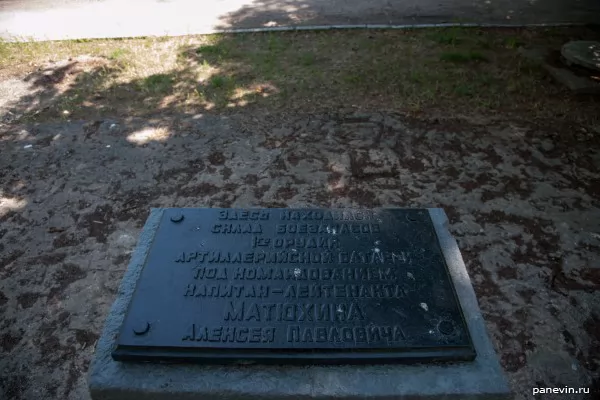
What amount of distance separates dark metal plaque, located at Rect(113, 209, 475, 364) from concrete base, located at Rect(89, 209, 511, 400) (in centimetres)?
7

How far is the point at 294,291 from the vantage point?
188 centimetres

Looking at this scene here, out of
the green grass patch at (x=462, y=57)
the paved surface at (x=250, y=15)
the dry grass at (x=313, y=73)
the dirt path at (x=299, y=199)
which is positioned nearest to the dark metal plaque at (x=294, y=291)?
the dirt path at (x=299, y=199)

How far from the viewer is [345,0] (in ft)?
25.3

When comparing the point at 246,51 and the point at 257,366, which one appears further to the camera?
the point at 246,51

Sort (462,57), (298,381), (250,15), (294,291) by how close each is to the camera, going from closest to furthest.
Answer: (298,381)
(294,291)
(462,57)
(250,15)

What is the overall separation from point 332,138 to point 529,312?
2.26 metres

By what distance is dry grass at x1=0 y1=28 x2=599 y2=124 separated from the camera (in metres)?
4.55

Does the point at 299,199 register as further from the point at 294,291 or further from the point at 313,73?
the point at 313,73

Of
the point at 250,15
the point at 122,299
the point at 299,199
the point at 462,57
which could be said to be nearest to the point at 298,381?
the point at 122,299

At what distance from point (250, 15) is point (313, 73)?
281 centimetres

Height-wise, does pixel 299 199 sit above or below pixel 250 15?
below

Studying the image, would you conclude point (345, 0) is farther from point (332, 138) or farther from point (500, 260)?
point (500, 260)

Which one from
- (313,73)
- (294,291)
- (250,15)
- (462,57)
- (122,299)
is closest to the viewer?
(294,291)

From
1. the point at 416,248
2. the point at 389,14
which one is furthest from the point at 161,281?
the point at 389,14
